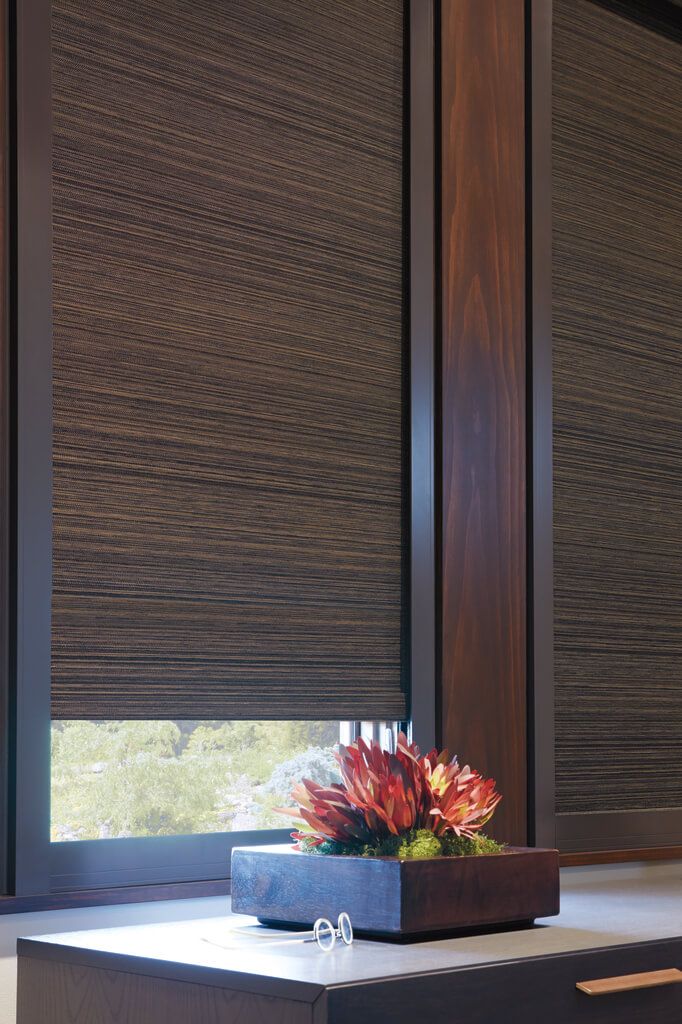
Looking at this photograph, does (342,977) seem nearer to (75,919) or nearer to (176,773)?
(75,919)

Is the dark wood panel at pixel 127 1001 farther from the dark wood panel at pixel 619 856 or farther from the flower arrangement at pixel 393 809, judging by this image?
the dark wood panel at pixel 619 856

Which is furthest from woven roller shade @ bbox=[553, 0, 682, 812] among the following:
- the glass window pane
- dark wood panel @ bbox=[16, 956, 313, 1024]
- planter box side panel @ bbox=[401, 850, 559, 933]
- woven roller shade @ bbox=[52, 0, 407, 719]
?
dark wood panel @ bbox=[16, 956, 313, 1024]

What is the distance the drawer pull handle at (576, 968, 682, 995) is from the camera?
1.19 metres

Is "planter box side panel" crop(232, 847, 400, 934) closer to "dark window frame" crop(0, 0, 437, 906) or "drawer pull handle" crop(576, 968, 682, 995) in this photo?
"drawer pull handle" crop(576, 968, 682, 995)

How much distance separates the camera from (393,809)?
1.27 m

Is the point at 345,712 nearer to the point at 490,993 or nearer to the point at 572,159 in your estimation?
the point at 490,993

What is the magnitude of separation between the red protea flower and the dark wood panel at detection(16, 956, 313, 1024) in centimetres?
25

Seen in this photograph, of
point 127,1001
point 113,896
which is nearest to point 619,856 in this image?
point 113,896

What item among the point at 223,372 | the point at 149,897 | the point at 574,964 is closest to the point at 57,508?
the point at 223,372

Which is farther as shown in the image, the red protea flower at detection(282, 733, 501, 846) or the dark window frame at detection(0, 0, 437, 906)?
the dark window frame at detection(0, 0, 437, 906)

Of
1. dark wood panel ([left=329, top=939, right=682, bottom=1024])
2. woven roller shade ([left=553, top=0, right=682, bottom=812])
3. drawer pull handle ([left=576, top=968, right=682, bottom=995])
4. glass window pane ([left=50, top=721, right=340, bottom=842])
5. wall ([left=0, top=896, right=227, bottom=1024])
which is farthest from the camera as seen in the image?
woven roller shade ([left=553, top=0, right=682, bottom=812])

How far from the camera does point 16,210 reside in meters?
1.66

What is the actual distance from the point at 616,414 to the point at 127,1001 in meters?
1.66

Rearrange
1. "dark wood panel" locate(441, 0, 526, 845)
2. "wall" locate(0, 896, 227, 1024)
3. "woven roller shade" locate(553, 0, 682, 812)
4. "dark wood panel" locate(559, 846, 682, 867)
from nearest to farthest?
1. "wall" locate(0, 896, 227, 1024)
2. "dark wood panel" locate(441, 0, 526, 845)
3. "dark wood panel" locate(559, 846, 682, 867)
4. "woven roller shade" locate(553, 0, 682, 812)
